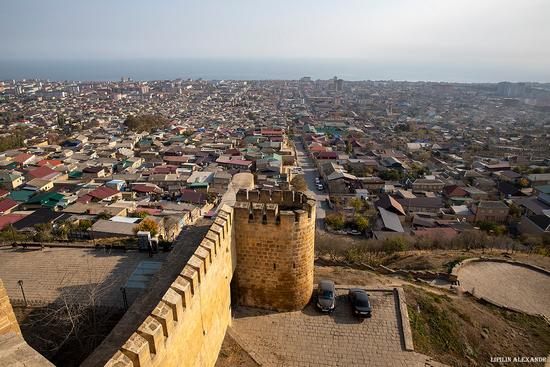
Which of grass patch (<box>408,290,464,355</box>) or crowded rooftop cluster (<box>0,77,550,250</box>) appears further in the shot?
crowded rooftop cluster (<box>0,77,550,250</box>)

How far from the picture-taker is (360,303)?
409 inches

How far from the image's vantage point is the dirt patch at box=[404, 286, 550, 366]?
990 cm

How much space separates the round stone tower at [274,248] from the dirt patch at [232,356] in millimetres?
1674

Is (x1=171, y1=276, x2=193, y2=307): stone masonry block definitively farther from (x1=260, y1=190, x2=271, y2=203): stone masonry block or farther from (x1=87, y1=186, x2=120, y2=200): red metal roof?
(x1=87, y1=186, x2=120, y2=200): red metal roof

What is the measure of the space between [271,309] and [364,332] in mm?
2727

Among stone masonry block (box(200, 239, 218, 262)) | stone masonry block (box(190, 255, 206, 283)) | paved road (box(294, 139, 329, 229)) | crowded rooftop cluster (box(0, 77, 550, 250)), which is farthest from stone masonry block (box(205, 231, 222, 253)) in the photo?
paved road (box(294, 139, 329, 229))

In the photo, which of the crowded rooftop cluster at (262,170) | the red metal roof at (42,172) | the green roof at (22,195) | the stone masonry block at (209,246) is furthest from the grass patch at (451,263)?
the red metal roof at (42,172)

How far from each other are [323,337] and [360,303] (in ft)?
5.20

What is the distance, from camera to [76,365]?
809 centimetres

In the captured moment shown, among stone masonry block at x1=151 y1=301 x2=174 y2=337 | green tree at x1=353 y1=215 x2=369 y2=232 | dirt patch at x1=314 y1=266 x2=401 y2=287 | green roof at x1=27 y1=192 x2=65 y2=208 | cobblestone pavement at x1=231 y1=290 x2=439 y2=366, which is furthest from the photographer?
green roof at x1=27 y1=192 x2=65 y2=208

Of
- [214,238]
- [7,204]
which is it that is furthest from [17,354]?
[7,204]

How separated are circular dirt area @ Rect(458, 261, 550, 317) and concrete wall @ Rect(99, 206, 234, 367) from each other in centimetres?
1087

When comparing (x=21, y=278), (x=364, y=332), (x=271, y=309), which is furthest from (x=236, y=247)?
(x=21, y=278)

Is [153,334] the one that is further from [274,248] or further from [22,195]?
[22,195]
